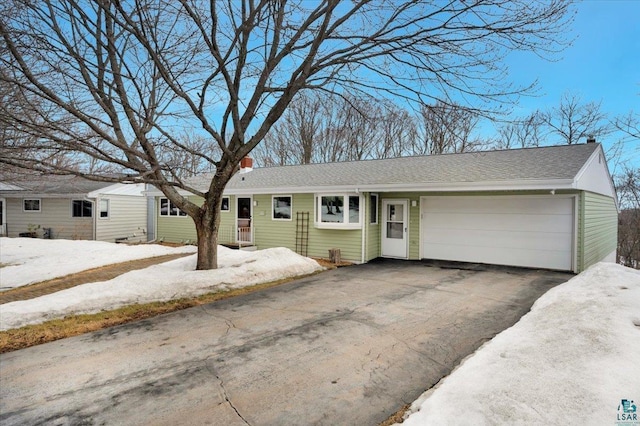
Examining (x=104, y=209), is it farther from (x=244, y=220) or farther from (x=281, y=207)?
(x=281, y=207)

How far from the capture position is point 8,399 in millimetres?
3383

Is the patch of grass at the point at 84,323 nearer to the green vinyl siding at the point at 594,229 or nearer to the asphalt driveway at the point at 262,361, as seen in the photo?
the asphalt driveway at the point at 262,361

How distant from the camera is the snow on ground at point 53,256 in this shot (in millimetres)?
9523

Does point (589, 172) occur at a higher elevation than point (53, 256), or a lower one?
higher

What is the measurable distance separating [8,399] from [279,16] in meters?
7.09

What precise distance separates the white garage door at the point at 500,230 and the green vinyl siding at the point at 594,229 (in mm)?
254

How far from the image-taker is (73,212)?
17.7m

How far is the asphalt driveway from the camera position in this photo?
→ 3.09 metres

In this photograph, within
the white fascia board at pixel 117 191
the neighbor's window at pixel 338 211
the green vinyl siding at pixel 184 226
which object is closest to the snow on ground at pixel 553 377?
the neighbor's window at pixel 338 211

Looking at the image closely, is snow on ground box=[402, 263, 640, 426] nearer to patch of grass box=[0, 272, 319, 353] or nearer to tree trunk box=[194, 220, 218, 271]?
patch of grass box=[0, 272, 319, 353]

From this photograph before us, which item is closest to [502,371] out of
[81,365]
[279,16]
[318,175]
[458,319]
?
[458,319]

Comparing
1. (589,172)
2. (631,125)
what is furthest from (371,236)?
(631,125)

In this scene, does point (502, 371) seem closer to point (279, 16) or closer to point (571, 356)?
point (571, 356)

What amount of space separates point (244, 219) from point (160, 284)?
7039 mm
